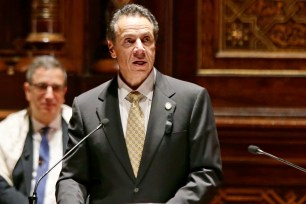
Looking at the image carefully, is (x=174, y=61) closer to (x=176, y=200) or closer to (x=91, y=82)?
(x=91, y=82)

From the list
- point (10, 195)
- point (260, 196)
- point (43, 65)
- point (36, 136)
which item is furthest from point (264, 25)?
point (10, 195)

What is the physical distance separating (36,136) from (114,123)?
3.38 ft

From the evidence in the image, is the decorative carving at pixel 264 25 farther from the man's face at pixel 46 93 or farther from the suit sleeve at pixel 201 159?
the suit sleeve at pixel 201 159

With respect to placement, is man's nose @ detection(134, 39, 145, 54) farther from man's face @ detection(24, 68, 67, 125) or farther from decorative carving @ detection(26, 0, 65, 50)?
decorative carving @ detection(26, 0, 65, 50)

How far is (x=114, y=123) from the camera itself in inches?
106

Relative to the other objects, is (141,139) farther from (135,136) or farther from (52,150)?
(52,150)

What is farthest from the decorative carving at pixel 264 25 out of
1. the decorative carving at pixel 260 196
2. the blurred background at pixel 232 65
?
the decorative carving at pixel 260 196

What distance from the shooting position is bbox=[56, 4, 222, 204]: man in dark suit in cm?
263

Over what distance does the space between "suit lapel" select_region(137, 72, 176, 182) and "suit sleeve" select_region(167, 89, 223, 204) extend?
88 millimetres

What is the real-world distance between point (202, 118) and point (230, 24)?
3.92ft

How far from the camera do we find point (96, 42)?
3.98 metres

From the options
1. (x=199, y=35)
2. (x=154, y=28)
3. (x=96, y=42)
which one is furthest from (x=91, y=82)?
(x=154, y=28)

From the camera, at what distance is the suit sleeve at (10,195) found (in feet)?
11.2

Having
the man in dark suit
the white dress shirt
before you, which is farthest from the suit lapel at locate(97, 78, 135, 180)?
the white dress shirt
